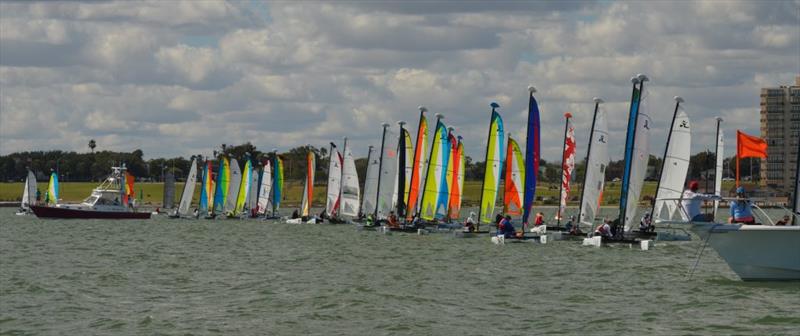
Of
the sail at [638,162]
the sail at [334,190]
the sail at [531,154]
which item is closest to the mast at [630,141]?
the sail at [638,162]

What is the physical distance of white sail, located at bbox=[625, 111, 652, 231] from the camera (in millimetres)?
54000

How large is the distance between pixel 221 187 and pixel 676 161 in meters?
67.9

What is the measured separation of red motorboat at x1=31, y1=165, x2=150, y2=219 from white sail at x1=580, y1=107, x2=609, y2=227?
5517 centimetres

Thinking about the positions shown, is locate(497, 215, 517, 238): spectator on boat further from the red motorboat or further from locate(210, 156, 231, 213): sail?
locate(210, 156, 231, 213): sail

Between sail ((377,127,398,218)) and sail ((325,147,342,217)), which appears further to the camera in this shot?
sail ((325,147,342,217))

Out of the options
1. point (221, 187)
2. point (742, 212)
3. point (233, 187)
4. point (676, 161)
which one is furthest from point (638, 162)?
point (221, 187)

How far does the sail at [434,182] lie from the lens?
72.1 metres

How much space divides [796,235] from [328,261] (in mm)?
21045

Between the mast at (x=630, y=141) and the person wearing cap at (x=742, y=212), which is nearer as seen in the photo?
the person wearing cap at (x=742, y=212)

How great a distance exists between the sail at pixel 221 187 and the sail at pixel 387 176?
35.0 metres

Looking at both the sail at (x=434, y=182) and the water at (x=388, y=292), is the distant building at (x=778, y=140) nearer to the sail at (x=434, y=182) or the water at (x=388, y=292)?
the sail at (x=434, y=182)

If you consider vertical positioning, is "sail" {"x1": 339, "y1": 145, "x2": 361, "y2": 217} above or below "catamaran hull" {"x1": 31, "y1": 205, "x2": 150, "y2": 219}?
above

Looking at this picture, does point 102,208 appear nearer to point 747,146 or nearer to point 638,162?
point 638,162

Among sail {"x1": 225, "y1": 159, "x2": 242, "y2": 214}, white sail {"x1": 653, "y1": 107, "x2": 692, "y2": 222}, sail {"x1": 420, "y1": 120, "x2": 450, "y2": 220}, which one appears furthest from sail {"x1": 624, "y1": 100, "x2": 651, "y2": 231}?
sail {"x1": 225, "y1": 159, "x2": 242, "y2": 214}
